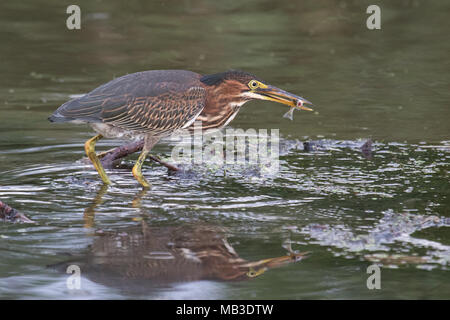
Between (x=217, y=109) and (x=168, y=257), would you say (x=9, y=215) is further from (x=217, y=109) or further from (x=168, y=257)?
(x=217, y=109)

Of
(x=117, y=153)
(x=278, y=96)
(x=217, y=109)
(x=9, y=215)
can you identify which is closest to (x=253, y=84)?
(x=278, y=96)

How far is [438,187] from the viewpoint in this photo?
27.0ft

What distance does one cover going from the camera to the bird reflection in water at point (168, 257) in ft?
19.7

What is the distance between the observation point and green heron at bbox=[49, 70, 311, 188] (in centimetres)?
848

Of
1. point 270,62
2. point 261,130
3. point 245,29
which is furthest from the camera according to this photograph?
point 245,29

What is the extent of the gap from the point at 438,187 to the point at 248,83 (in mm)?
2465

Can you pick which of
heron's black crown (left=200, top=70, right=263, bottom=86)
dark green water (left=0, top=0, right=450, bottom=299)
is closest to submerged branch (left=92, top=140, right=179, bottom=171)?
dark green water (left=0, top=0, right=450, bottom=299)

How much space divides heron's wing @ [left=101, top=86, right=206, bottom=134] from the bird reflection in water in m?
1.79

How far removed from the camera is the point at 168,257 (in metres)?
6.31

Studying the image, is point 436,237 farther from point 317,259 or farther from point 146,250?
point 146,250

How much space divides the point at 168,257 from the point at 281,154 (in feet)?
12.5

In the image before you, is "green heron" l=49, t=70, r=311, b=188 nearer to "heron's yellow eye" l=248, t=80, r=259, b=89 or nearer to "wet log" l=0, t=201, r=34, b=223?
"heron's yellow eye" l=248, t=80, r=259, b=89

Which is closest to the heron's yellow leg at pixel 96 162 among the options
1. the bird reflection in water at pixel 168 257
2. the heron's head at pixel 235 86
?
the heron's head at pixel 235 86
